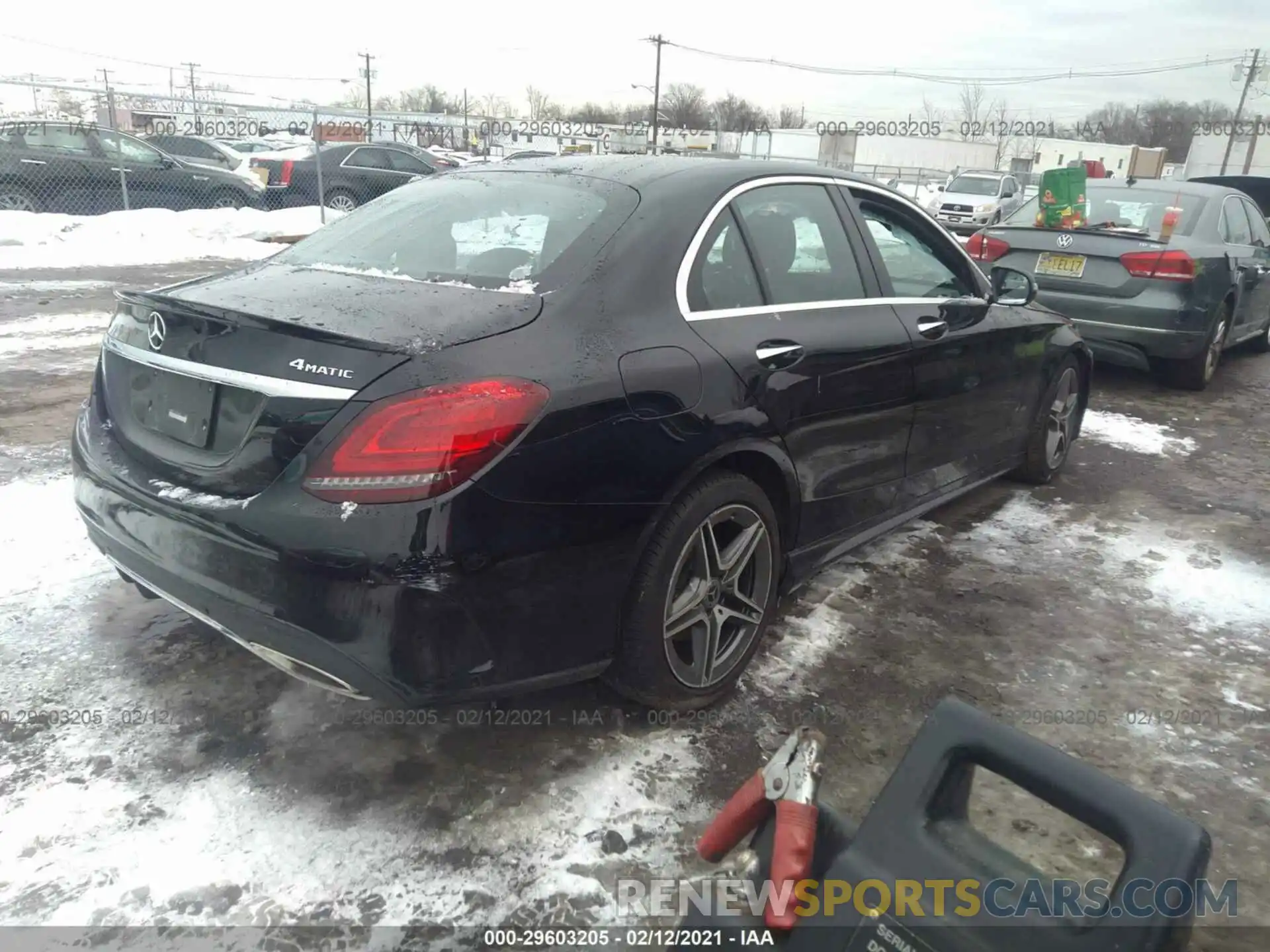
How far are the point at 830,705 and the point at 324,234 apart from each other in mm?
2400

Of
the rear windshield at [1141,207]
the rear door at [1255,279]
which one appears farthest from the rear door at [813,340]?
the rear door at [1255,279]

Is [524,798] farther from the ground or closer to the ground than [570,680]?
closer to the ground

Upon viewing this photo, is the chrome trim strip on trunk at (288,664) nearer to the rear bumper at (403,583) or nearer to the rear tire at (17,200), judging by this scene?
the rear bumper at (403,583)

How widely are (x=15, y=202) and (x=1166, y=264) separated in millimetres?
14579

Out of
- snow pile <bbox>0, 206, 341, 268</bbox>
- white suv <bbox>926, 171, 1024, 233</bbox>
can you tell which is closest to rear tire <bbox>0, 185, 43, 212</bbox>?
snow pile <bbox>0, 206, 341, 268</bbox>

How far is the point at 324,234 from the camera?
3.22 m

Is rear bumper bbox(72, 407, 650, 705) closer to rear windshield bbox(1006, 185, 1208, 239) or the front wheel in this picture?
rear windshield bbox(1006, 185, 1208, 239)

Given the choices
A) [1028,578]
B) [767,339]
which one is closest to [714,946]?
[767,339]

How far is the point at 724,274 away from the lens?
9.10 feet

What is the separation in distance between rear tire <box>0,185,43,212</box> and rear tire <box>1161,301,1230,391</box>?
1464 cm

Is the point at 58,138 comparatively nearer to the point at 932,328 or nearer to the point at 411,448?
the point at 932,328

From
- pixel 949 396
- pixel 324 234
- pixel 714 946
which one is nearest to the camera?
pixel 714 946

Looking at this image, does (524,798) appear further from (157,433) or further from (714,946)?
(157,433)

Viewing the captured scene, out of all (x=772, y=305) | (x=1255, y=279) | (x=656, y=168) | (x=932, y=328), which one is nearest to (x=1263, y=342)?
(x=1255, y=279)
